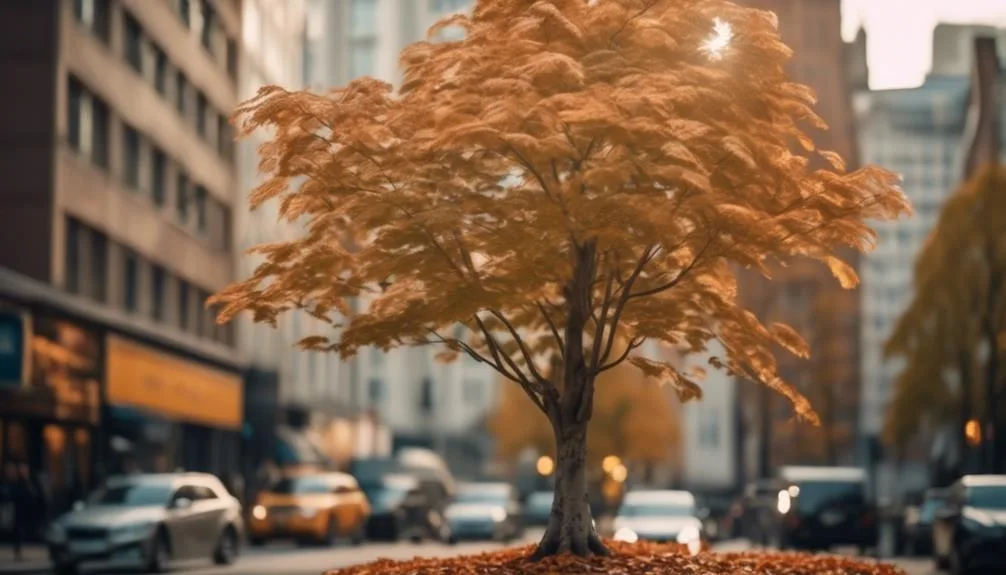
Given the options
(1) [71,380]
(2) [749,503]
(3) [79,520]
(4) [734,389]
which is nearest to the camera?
(3) [79,520]

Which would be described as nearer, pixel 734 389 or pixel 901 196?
pixel 901 196

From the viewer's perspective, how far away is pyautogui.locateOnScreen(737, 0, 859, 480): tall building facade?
8044 centimetres

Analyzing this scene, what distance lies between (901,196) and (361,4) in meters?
130

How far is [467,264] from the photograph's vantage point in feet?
54.2

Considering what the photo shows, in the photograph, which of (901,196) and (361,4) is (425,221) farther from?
(361,4)

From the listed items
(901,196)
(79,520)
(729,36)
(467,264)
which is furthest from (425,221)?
(79,520)

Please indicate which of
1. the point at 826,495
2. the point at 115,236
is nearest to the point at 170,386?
the point at 115,236

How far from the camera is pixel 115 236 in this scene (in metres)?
50.5

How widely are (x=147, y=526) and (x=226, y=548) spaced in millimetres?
4693

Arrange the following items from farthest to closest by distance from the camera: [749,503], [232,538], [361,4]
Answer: [361,4]
[749,503]
[232,538]

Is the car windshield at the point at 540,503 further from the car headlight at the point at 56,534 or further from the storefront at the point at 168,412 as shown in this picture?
the car headlight at the point at 56,534

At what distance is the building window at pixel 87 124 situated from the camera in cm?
4666

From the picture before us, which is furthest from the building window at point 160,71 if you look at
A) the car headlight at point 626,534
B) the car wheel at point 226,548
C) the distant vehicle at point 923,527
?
the car headlight at point 626,534

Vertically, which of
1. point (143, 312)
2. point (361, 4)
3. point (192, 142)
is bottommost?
point (143, 312)
